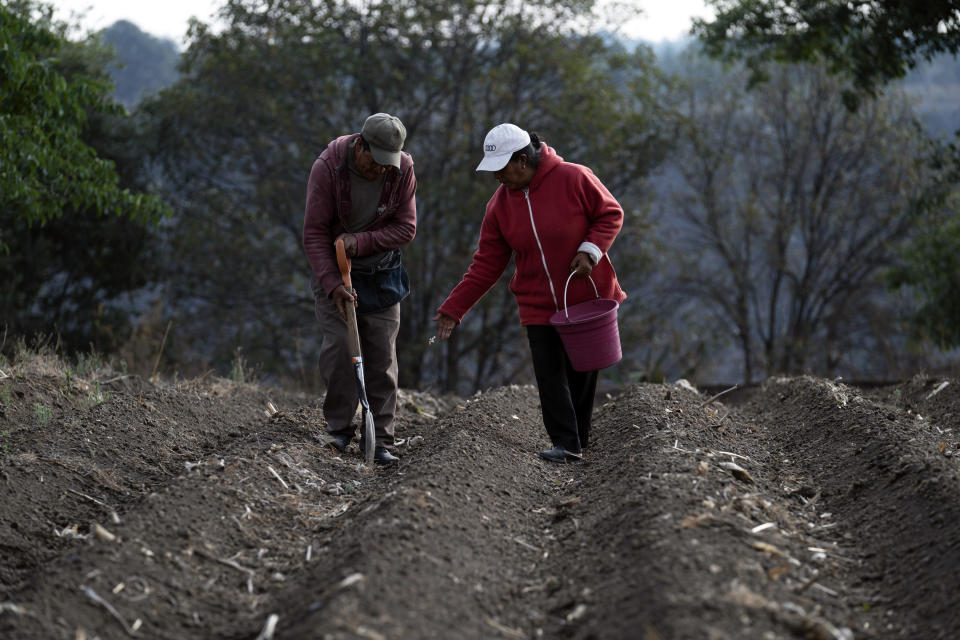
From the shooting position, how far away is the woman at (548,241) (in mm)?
5688

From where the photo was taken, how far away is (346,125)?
19.1 m

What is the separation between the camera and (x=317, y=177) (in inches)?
233

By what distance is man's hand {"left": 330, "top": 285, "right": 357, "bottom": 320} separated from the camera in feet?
19.3

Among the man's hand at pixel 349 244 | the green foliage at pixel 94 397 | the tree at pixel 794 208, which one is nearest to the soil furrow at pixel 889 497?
the man's hand at pixel 349 244

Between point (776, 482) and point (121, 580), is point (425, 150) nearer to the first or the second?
point (776, 482)

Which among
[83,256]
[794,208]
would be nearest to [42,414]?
[83,256]

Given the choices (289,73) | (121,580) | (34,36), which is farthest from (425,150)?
(121,580)

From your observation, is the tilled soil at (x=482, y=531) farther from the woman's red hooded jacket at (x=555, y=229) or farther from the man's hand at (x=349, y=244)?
the man's hand at (x=349, y=244)

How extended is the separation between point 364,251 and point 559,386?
1.41 meters


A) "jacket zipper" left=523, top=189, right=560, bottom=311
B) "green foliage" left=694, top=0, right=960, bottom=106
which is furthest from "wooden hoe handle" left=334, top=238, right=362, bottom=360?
"green foliage" left=694, top=0, right=960, bottom=106

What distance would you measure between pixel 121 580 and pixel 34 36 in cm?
703

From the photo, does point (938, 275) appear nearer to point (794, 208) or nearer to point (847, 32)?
point (847, 32)

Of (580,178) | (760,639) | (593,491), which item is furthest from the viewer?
(580,178)

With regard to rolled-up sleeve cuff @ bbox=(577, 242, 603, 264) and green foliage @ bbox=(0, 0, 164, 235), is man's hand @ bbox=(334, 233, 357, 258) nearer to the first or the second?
rolled-up sleeve cuff @ bbox=(577, 242, 603, 264)
